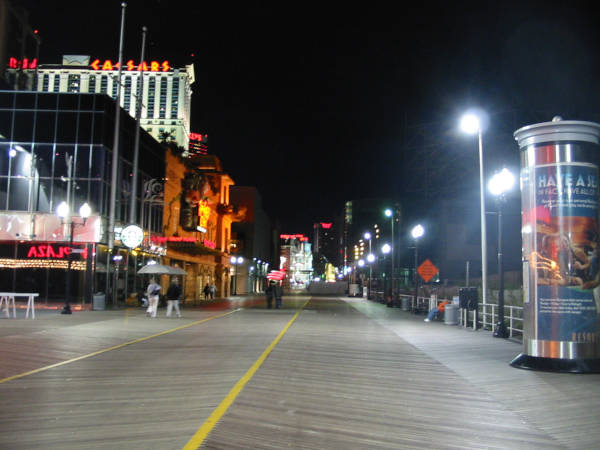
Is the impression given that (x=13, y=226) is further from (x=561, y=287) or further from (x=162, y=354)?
(x=561, y=287)

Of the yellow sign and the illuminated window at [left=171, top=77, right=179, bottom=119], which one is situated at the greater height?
the illuminated window at [left=171, top=77, right=179, bottom=119]

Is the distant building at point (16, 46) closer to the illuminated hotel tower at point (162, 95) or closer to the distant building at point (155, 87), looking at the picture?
the distant building at point (155, 87)

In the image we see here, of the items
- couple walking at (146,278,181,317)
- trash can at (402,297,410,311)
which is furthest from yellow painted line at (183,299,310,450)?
trash can at (402,297,410,311)

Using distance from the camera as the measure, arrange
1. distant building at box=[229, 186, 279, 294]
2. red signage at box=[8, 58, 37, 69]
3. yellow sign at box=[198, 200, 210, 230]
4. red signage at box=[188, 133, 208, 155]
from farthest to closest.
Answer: red signage at box=[188, 133, 208, 155] < distant building at box=[229, 186, 279, 294] < red signage at box=[8, 58, 37, 69] < yellow sign at box=[198, 200, 210, 230]

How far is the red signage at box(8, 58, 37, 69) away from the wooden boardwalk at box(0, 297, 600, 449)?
253ft

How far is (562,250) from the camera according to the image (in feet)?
41.1

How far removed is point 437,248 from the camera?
240 feet

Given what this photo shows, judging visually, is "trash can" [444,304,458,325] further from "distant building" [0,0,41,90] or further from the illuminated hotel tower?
the illuminated hotel tower

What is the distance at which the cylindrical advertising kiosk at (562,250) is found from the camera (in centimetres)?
1226

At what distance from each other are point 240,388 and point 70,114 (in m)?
31.5

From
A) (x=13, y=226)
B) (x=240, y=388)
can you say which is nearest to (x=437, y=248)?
(x=13, y=226)

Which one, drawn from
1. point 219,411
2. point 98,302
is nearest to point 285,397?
point 219,411

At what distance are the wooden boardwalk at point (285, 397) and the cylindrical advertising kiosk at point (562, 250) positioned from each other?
1.99 ft

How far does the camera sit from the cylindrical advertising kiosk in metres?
12.3
